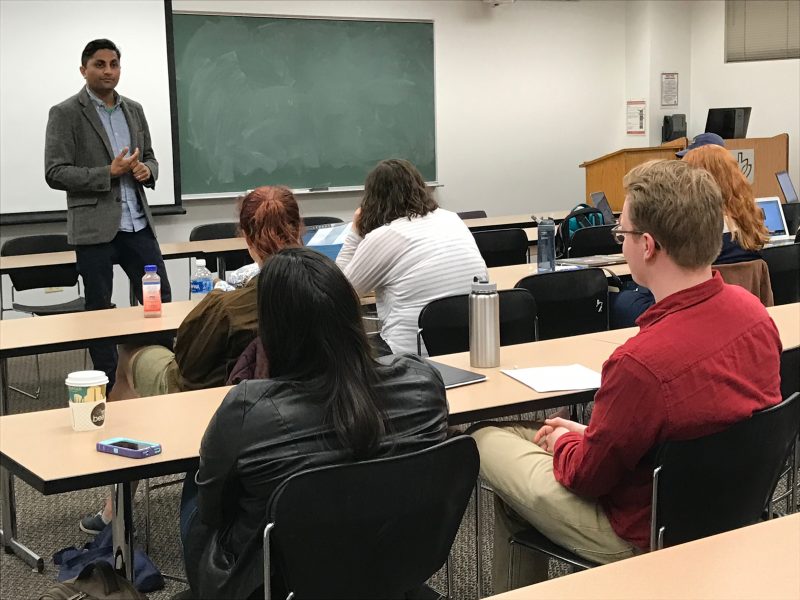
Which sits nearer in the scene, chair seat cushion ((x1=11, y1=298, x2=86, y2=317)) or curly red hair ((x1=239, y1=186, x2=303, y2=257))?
curly red hair ((x1=239, y1=186, x2=303, y2=257))

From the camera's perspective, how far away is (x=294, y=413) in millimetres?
1775

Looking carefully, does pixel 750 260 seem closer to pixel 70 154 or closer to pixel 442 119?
pixel 70 154

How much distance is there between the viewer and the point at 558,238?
20.0ft

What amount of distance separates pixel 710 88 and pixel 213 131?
5.05 metres

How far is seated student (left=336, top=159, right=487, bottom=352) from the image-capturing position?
3.70 m

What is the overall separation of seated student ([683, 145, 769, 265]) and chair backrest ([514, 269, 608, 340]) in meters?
0.50

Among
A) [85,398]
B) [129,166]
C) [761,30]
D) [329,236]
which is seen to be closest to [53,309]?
[129,166]

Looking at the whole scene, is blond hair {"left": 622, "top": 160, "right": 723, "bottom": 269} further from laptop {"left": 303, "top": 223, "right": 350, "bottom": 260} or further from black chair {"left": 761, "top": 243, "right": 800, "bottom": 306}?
laptop {"left": 303, "top": 223, "right": 350, "bottom": 260}

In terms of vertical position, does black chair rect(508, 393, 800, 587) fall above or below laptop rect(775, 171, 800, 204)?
below

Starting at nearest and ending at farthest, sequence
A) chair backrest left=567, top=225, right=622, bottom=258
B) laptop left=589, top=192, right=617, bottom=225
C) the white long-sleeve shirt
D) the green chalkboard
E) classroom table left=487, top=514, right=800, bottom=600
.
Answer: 1. classroom table left=487, top=514, right=800, bottom=600
2. the white long-sleeve shirt
3. chair backrest left=567, top=225, right=622, bottom=258
4. laptop left=589, top=192, right=617, bottom=225
5. the green chalkboard

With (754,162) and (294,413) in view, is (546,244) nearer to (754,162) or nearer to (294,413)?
(294,413)

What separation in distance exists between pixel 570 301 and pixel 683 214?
6.26ft

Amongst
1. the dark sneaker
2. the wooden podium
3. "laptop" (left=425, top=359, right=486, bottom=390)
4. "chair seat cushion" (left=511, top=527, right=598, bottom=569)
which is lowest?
the dark sneaker

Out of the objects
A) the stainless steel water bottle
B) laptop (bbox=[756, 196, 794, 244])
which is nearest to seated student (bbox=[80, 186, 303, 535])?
the stainless steel water bottle
